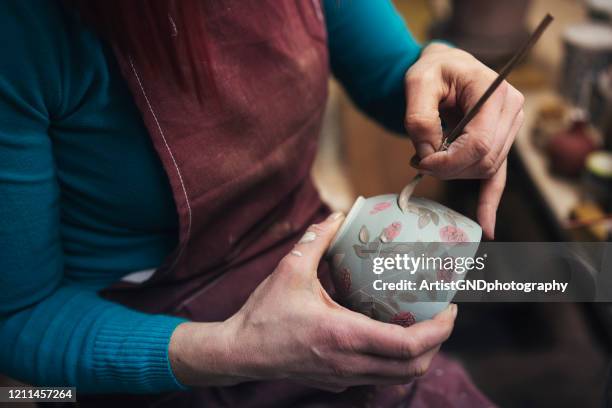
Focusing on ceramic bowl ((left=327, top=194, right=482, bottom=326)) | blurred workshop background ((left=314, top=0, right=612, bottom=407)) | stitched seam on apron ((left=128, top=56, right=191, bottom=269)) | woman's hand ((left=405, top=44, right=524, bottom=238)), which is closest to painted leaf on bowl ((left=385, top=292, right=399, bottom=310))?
ceramic bowl ((left=327, top=194, right=482, bottom=326))

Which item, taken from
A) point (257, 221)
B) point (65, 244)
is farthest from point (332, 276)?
point (65, 244)

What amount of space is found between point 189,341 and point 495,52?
0.84m

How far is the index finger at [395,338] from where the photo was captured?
1.47ft

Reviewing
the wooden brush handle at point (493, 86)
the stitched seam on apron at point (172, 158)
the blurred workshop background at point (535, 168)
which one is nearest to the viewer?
the wooden brush handle at point (493, 86)

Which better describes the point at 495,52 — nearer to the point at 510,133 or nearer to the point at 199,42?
the point at 510,133

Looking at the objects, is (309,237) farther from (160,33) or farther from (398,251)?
(160,33)

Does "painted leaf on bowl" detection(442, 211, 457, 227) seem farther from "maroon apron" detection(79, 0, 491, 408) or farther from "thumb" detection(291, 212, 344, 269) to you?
"maroon apron" detection(79, 0, 491, 408)

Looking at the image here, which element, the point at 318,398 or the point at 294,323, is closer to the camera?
the point at 294,323

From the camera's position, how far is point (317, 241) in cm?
49

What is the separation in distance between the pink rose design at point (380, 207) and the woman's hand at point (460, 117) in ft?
0.14

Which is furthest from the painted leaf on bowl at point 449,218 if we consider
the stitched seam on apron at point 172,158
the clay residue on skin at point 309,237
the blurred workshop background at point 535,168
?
the blurred workshop background at point 535,168

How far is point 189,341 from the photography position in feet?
1.67

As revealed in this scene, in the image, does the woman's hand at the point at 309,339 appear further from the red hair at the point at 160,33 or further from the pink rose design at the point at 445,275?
the red hair at the point at 160,33

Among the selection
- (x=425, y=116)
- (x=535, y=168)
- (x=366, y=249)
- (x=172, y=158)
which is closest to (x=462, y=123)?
(x=425, y=116)
